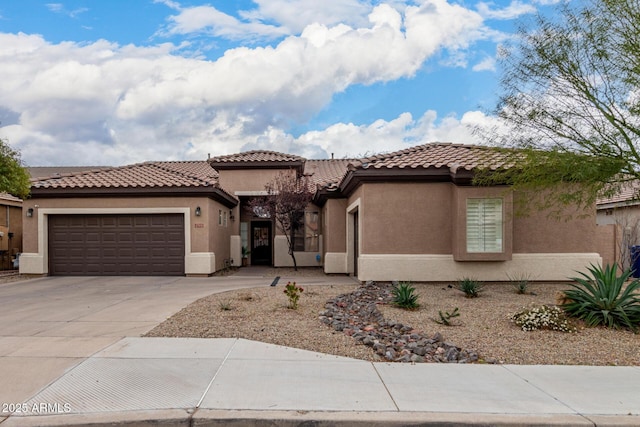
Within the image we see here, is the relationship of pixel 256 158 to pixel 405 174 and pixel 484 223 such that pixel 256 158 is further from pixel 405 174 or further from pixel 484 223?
pixel 484 223

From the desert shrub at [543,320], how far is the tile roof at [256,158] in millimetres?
14492

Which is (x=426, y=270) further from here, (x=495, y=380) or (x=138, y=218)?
(x=138, y=218)

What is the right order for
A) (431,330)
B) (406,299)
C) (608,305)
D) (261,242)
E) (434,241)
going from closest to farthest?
1. (431,330)
2. (608,305)
3. (406,299)
4. (434,241)
5. (261,242)

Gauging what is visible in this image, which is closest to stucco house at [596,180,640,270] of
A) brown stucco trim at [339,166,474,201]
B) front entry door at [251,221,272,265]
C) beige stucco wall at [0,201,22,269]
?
brown stucco trim at [339,166,474,201]

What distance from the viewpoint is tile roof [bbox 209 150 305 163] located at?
21.0m

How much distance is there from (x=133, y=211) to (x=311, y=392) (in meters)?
13.4

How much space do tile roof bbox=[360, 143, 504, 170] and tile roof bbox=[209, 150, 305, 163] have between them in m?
7.65

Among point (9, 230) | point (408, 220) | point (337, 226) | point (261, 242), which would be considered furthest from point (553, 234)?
point (9, 230)

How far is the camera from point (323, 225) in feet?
67.9

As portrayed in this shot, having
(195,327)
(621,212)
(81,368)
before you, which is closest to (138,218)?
(195,327)

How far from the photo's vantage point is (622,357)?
6.59 m

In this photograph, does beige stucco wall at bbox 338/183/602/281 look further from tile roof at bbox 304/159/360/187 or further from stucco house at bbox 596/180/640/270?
tile roof at bbox 304/159/360/187

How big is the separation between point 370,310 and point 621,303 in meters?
4.68

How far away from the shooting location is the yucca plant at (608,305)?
320 inches
